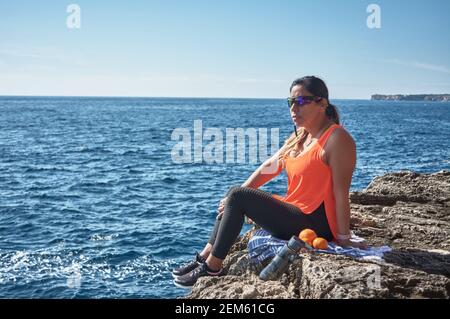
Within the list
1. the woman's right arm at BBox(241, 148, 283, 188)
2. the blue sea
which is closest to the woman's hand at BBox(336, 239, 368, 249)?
the woman's right arm at BBox(241, 148, 283, 188)

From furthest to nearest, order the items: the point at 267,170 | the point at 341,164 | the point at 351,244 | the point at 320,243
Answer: the point at 267,170, the point at 351,244, the point at 320,243, the point at 341,164

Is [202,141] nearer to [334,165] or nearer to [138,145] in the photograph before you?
[138,145]

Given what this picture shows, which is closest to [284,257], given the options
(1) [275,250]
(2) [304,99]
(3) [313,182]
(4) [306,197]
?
(1) [275,250]

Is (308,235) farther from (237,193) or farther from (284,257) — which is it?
(237,193)

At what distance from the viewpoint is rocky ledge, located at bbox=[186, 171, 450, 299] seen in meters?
4.12

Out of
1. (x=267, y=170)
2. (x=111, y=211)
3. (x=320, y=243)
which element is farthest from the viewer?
(x=111, y=211)

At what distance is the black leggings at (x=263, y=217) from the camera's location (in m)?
4.89

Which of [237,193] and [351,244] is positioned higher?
[237,193]

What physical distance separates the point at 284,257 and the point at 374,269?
2.83 feet

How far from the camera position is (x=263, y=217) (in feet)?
16.4

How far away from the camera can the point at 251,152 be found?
42.6m

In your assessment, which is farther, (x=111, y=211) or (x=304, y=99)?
(x=111, y=211)

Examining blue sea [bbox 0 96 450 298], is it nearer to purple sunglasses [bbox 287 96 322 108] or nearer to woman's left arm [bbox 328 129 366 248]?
woman's left arm [bbox 328 129 366 248]
